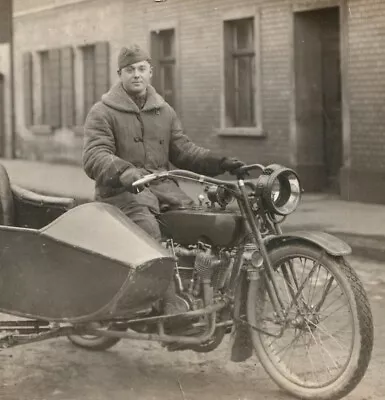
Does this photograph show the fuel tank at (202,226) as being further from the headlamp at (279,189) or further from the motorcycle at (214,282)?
the headlamp at (279,189)

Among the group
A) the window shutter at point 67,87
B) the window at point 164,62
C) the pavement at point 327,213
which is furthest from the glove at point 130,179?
the window shutter at point 67,87

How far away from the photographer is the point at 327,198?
48.3ft

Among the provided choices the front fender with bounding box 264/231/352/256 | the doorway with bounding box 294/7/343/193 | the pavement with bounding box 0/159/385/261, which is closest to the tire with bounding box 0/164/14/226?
the front fender with bounding box 264/231/352/256

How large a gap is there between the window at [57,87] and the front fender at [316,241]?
61.9 feet

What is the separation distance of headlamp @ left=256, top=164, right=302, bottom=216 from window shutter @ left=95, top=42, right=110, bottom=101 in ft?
55.6

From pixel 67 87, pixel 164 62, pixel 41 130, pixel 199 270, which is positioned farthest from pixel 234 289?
pixel 41 130

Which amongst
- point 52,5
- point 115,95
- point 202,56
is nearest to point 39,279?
point 115,95

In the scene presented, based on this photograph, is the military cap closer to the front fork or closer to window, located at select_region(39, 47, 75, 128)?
the front fork

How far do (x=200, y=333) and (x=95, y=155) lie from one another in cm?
104

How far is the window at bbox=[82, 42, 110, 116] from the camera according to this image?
2161 centimetres

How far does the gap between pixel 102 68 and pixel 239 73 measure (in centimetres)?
521

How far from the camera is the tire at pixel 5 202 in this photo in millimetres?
5727

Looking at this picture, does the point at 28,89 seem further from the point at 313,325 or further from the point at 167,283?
the point at 313,325

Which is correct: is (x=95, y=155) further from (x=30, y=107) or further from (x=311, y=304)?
(x=30, y=107)
